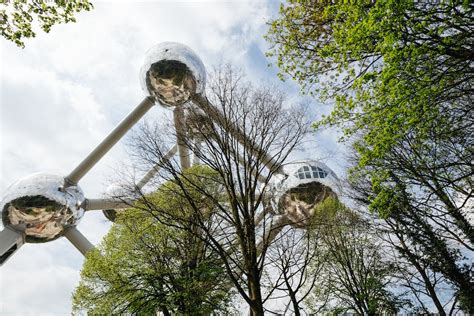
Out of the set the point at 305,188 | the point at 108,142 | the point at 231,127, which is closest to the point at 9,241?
the point at 108,142

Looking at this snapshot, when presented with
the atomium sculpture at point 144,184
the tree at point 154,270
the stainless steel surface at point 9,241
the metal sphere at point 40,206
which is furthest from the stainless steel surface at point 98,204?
the stainless steel surface at point 9,241

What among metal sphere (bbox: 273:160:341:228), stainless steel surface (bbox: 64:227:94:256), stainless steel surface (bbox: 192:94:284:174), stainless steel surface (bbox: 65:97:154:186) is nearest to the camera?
stainless steel surface (bbox: 192:94:284:174)

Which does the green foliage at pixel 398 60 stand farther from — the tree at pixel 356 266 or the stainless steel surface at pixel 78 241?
the stainless steel surface at pixel 78 241

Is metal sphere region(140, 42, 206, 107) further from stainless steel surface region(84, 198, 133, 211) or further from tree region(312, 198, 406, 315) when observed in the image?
tree region(312, 198, 406, 315)

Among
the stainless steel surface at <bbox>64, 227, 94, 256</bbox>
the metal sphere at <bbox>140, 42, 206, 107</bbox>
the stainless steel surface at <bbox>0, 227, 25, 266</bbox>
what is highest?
the metal sphere at <bbox>140, 42, 206, 107</bbox>

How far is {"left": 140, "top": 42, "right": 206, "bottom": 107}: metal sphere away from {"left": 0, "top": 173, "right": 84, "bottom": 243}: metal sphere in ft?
16.4

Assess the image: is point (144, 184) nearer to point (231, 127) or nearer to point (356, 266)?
point (231, 127)

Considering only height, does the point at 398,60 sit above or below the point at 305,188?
below

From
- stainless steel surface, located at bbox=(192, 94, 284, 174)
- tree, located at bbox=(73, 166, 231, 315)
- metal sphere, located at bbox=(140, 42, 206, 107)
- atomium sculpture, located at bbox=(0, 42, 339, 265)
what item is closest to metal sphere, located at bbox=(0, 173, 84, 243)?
atomium sculpture, located at bbox=(0, 42, 339, 265)

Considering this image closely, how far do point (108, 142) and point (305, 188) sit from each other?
759cm

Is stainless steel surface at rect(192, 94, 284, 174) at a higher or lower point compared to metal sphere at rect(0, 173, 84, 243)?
lower

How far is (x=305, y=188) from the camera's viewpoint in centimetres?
1190

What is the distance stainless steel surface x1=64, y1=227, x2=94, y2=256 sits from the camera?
13.5m

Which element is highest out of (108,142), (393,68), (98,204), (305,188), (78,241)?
(108,142)
